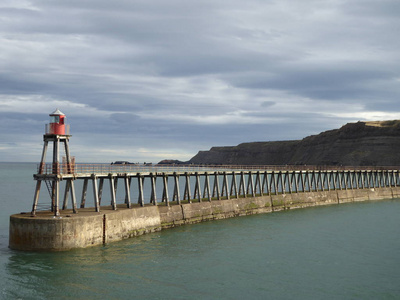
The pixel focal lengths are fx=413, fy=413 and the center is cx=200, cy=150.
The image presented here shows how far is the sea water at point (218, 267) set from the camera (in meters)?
22.2

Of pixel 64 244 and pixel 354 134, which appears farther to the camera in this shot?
pixel 354 134

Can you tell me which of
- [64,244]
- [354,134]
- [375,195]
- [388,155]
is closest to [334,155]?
[354,134]

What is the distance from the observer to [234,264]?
27.7 meters

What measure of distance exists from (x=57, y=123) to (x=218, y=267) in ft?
54.5

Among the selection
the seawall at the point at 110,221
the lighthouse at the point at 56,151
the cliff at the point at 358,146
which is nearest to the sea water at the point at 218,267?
the seawall at the point at 110,221

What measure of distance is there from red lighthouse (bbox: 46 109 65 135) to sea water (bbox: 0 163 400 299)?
370 inches

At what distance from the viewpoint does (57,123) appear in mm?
32250

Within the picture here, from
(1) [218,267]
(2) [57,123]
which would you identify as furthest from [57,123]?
(1) [218,267]

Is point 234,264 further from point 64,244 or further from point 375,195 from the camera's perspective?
point 375,195

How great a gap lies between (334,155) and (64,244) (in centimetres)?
15875

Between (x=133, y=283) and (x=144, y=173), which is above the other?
(x=144, y=173)

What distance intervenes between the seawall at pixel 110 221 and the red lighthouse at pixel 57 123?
640 centimetres

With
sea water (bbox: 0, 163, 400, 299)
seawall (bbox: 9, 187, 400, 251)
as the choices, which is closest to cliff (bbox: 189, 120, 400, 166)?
seawall (bbox: 9, 187, 400, 251)

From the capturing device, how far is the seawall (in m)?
28.4
